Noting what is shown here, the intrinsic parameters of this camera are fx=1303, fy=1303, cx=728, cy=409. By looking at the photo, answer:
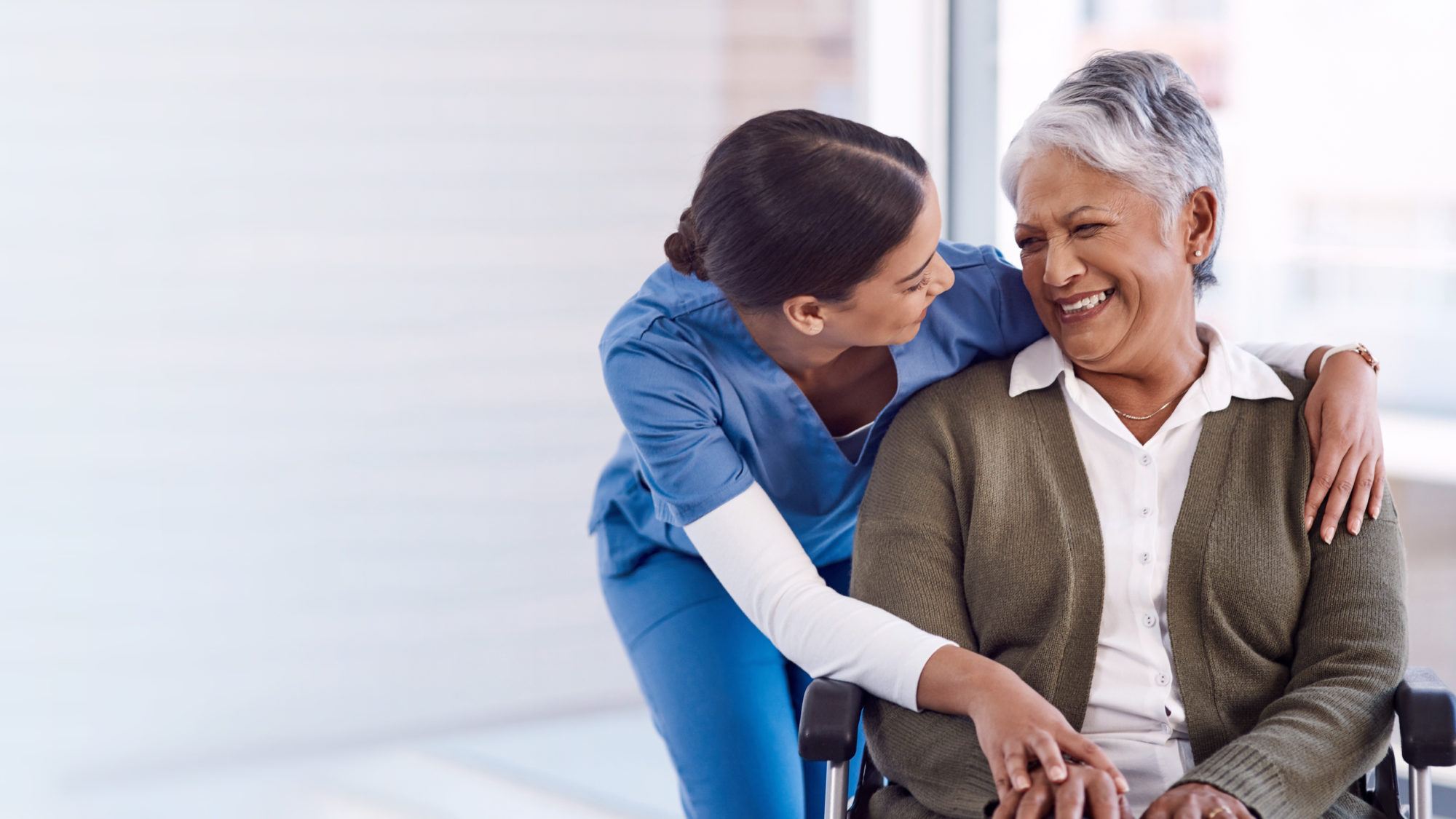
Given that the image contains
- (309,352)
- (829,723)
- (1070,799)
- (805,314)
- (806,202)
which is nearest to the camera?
(1070,799)

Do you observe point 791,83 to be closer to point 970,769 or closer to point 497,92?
point 497,92

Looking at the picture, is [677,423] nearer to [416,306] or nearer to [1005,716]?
[1005,716]

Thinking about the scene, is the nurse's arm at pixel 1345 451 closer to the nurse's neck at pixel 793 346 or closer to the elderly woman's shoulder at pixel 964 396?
the elderly woman's shoulder at pixel 964 396

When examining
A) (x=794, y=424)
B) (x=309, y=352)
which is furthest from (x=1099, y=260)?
(x=309, y=352)

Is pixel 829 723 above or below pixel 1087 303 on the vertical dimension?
below

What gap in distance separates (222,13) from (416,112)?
45 cm

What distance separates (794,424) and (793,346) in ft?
0.35

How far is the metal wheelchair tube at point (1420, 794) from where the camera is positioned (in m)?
1.41

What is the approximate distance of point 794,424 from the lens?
1.76 meters

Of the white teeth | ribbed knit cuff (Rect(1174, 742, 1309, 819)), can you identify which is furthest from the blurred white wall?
ribbed knit cuff (Rect(1174, 742, 1309, 819))

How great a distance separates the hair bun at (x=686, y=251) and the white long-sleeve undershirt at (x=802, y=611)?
29 centimetres

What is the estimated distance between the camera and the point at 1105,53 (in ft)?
5.59

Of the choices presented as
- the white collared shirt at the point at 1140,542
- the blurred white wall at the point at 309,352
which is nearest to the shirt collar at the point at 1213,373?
the white collared shirt at the point at 1140,542

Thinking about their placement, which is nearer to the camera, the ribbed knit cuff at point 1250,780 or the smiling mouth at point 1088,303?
the ribbed knit cuff at point 1250,780
